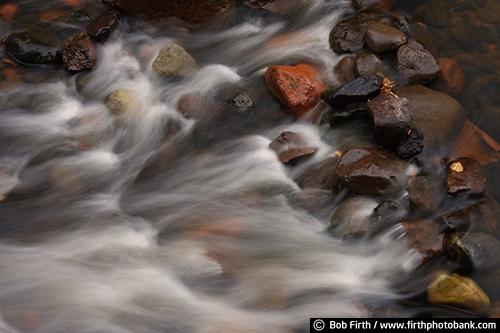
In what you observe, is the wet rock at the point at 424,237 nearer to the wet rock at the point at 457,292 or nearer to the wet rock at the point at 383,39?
the wet rock at the point at 457,292

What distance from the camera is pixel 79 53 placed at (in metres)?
6.69

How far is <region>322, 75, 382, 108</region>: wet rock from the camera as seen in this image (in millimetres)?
5801

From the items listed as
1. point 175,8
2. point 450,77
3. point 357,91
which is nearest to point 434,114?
point 450,77

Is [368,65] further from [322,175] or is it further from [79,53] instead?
[79,53]

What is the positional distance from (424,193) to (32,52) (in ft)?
16.2

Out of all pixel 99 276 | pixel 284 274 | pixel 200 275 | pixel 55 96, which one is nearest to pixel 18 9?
pixel 55 96

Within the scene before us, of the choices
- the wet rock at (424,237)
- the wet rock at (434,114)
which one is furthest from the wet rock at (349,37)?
the wet rock at (424,237)

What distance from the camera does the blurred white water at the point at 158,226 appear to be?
4703 mm

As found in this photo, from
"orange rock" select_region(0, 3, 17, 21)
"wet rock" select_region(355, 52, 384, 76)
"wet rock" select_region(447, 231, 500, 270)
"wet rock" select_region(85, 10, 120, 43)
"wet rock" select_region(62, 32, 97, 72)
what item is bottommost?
"wet rock" select_region(447, 231, 500, 270)

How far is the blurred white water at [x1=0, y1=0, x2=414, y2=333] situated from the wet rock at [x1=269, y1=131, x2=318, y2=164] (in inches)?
3.6

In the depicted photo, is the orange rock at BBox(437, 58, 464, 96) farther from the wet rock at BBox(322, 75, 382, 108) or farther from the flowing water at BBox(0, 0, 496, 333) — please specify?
the flowing water at BBox(0, 0, 496, 333)

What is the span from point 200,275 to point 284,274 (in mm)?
776

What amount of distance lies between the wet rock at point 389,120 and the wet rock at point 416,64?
2.33 ft

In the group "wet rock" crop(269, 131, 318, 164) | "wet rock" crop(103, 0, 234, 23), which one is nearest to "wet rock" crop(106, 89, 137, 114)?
"wet rock" crop(103, 0, 234, 23)
